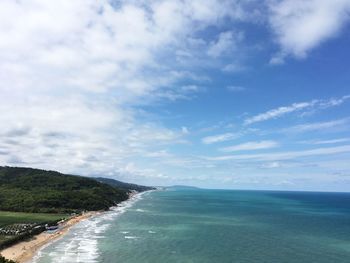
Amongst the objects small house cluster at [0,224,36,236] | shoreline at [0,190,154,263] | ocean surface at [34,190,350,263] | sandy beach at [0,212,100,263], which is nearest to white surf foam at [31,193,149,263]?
ocean surface at [34,190,350,263]

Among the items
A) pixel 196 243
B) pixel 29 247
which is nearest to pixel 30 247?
pixel 29 247

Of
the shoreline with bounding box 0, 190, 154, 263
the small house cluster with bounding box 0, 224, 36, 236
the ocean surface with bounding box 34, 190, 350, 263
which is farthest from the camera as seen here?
the small house cluster with bounding box 0, 224, 36, 236

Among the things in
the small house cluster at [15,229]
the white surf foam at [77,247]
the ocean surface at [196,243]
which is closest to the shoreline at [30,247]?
the white surf foam at [77,247]

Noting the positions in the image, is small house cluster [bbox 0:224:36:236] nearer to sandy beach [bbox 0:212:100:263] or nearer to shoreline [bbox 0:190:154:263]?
shoreline [bbox 0:190:154:263]

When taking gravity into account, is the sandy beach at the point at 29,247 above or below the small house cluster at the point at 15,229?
below

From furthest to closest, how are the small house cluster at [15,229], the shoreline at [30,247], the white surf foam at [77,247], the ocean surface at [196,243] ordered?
the small house cluster at [15,229], the ocean surface at [196,243], the shoreline at [30,247], the white surf foam at [77,247]

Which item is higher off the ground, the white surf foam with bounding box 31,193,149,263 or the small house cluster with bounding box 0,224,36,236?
the small house cluster with bounding box 0,224,36,236

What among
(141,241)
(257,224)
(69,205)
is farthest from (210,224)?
(69,205)

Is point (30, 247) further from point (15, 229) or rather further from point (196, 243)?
point (196, 243)

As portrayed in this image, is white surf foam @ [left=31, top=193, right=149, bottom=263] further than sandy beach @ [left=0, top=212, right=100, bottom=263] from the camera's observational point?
No

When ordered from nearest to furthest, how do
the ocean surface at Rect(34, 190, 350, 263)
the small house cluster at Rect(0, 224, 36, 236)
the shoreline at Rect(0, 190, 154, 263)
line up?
the shoreline at Rect(0, 190, 154, 263)
the ocean surface at Rect(34, 190, 350, 263)
the small house cluster at Rect(0, 224, 36, 236)

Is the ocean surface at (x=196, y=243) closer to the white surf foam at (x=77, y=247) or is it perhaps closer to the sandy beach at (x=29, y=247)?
the white surf foam at (x=77, y=247)

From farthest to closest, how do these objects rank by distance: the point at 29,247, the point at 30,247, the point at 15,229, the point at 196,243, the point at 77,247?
the point at 15,229
the point at 196,243
the point at 77,247
the point at 29,247
the point at 30,247
